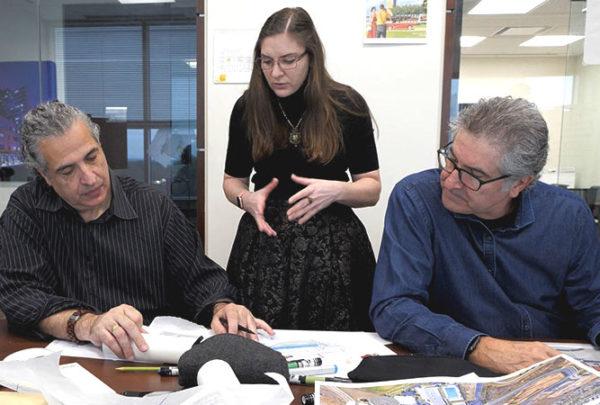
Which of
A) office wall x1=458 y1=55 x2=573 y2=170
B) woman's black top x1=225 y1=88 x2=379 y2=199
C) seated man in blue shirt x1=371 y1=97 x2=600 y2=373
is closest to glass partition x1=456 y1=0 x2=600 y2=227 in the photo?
office wall x1=458 y1=55 x2=573 y2=170

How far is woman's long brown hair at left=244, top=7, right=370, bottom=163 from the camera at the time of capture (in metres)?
1.75

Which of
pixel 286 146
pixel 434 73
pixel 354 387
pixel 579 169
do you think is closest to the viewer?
pixel 354 387

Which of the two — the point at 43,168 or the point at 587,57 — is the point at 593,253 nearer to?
the point at 587,57

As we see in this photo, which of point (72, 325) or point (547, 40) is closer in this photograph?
point (72, 325)

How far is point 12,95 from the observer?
360cm

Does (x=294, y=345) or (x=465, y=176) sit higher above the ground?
(x=465, y=176)

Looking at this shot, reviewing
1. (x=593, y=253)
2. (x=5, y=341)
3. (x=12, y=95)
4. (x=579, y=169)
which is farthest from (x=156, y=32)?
(x=579, y=169)

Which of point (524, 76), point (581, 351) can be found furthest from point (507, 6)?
point (581, 351)

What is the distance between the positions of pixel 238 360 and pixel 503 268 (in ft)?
2.57

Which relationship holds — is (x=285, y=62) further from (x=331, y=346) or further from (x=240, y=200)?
(x=331, y=346)

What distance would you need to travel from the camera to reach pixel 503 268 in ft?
4.50

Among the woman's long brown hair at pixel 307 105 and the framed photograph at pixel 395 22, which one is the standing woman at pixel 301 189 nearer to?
the woman's long brown hair at pixel 307 105

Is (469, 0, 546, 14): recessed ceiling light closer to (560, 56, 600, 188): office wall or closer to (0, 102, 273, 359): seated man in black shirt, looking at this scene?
(560, 56, 600, 188): office wall

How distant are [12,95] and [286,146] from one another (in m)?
2.66
